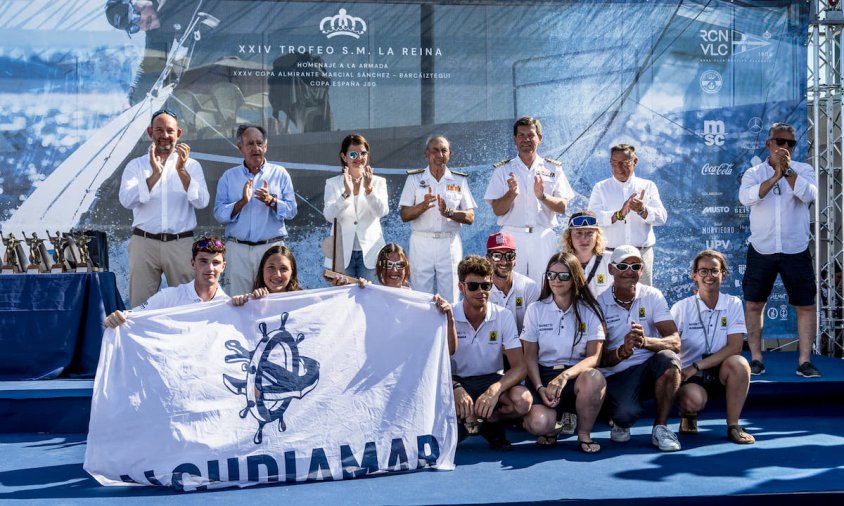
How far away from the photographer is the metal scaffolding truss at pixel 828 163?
6.56 metres

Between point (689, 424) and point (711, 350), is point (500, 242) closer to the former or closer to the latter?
point (711, 350)

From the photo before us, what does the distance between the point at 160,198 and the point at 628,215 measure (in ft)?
10.3

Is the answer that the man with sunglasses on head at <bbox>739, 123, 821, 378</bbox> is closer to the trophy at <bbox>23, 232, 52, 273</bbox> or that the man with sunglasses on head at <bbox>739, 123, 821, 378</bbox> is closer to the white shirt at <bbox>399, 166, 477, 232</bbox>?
the white shirt at <bbox>399, 166, 477, 232</bbox>

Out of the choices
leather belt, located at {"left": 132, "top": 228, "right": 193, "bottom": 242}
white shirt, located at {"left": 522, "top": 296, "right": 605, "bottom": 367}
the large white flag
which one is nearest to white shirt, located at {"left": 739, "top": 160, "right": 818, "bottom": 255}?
white shirt, located at {"left": 522, "top": 296, "right": 605, "bottom": 367}

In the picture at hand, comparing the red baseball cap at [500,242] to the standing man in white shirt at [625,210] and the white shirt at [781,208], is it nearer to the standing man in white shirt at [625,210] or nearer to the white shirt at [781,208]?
the standing man in white shirt at [625,210]

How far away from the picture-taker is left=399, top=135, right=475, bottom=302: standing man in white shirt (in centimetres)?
551

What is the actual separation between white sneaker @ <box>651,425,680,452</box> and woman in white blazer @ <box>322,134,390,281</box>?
6.68ft

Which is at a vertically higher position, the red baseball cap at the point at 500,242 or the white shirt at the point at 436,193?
the white shirt at the point at 436,193

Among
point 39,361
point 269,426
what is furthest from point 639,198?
point 39,361

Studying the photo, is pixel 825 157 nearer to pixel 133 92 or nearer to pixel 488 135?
pixel 488 135

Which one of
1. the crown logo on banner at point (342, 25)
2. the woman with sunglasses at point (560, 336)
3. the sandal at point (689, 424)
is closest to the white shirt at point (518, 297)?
the woman with sunglasses at point (560, 336)

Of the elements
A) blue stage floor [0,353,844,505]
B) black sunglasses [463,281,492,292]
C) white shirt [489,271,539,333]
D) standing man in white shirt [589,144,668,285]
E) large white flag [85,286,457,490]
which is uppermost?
standing man in white shirt [589,144,668,285]

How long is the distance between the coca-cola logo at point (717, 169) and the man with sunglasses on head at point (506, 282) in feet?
9.31

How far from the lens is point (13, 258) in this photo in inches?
225
